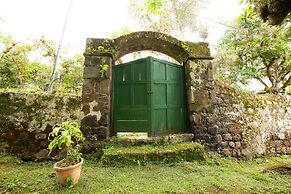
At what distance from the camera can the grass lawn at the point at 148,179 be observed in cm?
227

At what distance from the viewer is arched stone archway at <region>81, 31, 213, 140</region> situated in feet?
12.1

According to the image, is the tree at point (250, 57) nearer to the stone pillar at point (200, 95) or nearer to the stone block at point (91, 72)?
the stone pillar at point (200, 95)

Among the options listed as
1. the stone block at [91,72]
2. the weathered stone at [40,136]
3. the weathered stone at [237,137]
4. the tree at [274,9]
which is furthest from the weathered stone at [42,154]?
the weathered stone at [237,137]

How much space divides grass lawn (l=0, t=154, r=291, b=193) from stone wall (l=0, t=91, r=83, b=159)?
252 mm

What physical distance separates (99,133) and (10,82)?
4.29 meters

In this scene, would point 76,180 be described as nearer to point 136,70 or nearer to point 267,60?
point 136,70

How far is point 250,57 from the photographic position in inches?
270

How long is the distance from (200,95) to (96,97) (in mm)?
2501

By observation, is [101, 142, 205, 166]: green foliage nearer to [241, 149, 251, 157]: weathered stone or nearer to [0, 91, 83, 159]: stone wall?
[0, 91, 83, 159]: stone wall

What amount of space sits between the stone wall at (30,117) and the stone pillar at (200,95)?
2629 mm

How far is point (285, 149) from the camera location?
15.2 ft

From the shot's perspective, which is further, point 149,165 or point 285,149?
point 285,149

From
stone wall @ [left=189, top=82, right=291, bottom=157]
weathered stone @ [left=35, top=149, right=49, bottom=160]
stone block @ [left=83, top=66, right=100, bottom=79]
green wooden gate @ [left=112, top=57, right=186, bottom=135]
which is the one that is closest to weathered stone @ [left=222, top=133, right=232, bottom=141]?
stone wall @ [left=189, top=82, right=291, bottom=157]

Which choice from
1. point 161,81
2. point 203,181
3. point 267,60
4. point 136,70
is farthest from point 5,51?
point 267,60
